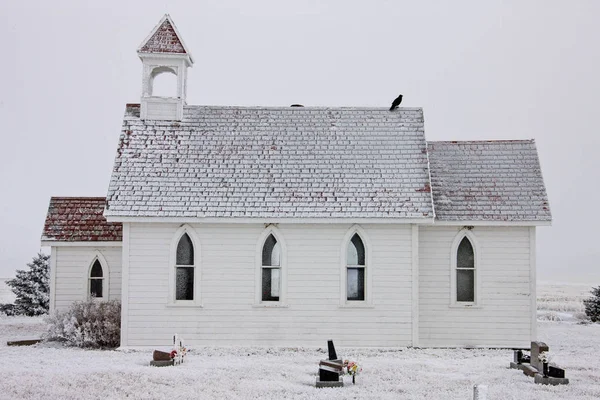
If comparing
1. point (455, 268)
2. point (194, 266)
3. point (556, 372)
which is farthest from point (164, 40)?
point (556, 372)

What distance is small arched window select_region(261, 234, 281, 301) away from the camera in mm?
24188

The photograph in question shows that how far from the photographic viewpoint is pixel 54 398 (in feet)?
52.5

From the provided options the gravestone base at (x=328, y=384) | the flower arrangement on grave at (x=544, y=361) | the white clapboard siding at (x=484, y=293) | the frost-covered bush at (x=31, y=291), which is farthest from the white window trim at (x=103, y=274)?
the flower arrangement on grave at (x=544, y=361)

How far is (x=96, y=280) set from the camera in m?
27.6

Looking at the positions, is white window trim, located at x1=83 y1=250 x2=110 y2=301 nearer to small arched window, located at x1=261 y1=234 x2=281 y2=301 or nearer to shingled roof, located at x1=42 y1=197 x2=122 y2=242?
shingled roof, located at x1=42 y1=197 x2=122 y2=242

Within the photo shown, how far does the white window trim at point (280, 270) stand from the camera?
2400cm

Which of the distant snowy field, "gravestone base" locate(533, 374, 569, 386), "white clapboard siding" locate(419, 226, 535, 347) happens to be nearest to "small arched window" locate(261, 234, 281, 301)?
the distant snowy field

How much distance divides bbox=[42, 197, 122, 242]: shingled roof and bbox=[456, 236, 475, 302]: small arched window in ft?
37.2

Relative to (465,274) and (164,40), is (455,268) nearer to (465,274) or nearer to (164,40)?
(465,274)

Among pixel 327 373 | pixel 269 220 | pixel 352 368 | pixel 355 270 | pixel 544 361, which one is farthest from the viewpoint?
pixel 355 270

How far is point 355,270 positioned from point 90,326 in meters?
8.37

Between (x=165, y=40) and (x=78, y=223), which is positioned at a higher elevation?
Answer: (x=165, y=40)

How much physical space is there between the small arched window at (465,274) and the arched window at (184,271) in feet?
27.1

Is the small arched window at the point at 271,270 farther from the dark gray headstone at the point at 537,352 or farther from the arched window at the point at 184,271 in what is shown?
the dark gray headstone at the point at 537,352
